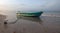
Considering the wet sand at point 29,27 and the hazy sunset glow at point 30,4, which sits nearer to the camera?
the wet sand at point 29,27

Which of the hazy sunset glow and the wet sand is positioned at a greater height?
the hazy sunset glow

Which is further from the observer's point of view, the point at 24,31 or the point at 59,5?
the point at 59,5

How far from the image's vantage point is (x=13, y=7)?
1291mm

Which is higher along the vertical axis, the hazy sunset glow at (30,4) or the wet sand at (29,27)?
the hazy sunset glow at (30,4)

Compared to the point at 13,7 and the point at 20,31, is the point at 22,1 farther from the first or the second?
the point at 20,31

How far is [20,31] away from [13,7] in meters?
0.68

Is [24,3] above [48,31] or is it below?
above

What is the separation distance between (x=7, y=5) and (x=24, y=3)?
0.18 m

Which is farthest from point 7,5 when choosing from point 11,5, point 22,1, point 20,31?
point 20,31

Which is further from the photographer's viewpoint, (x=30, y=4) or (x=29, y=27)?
(x=30, y=4)

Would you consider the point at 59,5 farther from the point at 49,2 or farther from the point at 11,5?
the point at 11,5

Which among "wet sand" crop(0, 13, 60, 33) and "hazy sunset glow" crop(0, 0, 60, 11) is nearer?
"wet sand" crop(0, 13, 60, 33)

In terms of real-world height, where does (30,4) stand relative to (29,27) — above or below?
above

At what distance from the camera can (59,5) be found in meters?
1.30
